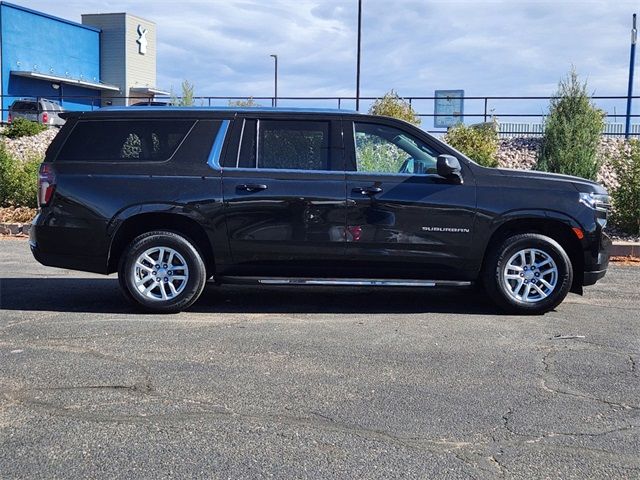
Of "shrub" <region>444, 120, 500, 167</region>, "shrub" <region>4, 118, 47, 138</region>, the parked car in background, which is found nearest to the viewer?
"shrub" <region>444, 120, 500, 167</region>

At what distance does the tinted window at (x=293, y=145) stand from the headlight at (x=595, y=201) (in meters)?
2.49

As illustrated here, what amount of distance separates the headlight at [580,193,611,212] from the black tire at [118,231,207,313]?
147 inches

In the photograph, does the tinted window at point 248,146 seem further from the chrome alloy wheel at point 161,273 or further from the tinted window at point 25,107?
the tinted window at point 25,107

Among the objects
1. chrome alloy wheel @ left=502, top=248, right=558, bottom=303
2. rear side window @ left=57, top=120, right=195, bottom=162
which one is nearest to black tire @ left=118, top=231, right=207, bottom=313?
rear side window @ left=57, top=120, right=195, bottom=162

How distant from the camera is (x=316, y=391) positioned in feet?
15.1

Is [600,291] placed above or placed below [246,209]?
below

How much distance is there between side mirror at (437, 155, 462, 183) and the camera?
656 centimetres

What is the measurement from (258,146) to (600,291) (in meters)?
4.59

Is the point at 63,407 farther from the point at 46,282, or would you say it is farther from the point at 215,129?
the point at 46,282

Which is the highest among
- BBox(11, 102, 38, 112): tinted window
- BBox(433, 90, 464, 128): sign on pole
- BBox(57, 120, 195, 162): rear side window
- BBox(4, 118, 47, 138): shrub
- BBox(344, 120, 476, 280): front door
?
BBox(11, 102, 38, 112): tinted window

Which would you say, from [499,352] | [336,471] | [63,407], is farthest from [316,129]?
[336,471]

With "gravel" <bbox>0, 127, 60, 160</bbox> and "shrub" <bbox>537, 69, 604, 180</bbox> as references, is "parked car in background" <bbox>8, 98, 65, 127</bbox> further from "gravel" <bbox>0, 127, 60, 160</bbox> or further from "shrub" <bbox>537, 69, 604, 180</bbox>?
"shrub" <bbox>537, 69, 604, 180</bbox>

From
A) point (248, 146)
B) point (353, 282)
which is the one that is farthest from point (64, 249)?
→ point (353, 282)

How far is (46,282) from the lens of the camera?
8.67 metres
